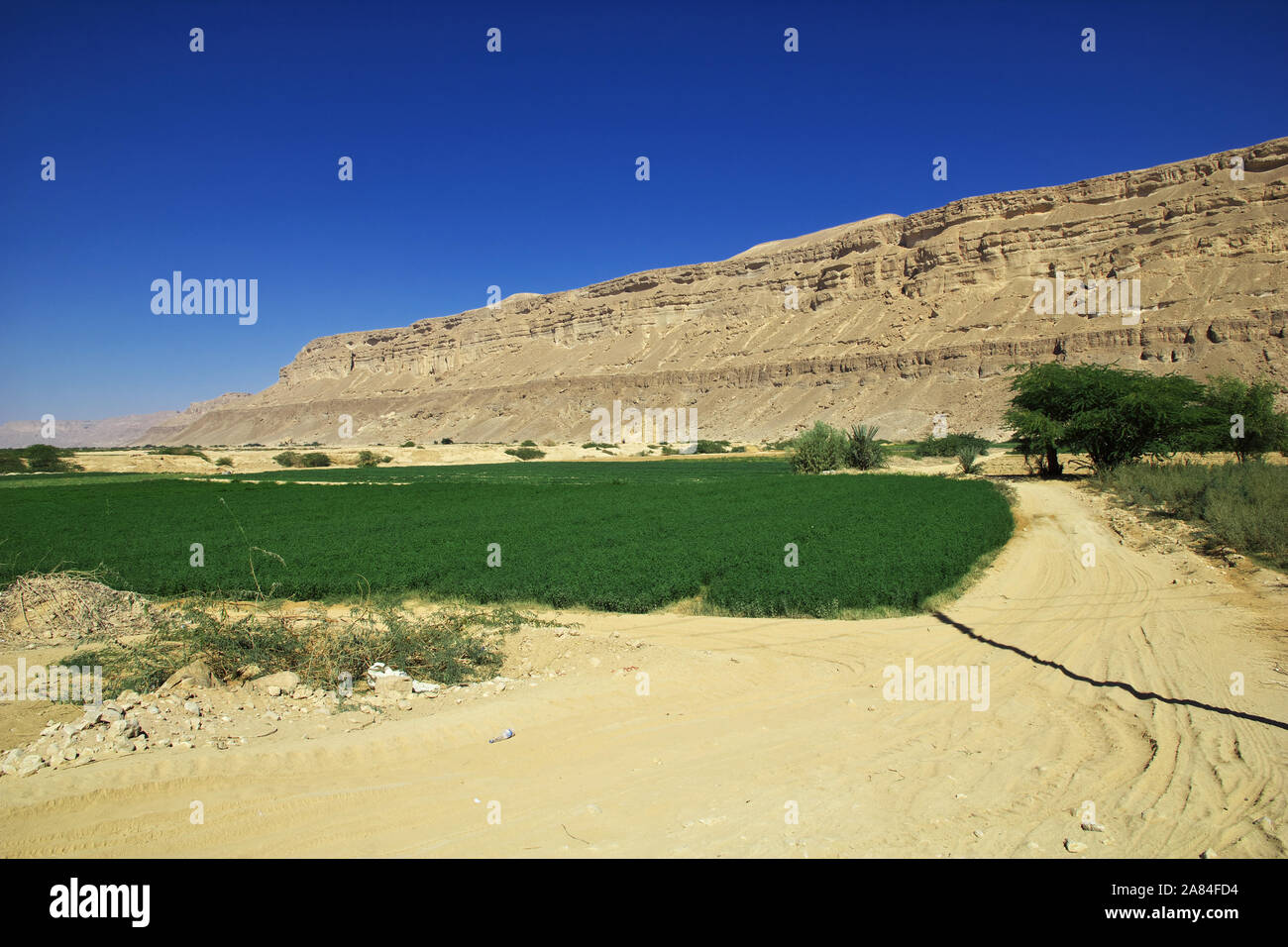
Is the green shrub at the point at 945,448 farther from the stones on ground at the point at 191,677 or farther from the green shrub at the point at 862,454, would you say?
the stones on ground at the point at 191,677

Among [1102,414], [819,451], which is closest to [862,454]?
[819,451]

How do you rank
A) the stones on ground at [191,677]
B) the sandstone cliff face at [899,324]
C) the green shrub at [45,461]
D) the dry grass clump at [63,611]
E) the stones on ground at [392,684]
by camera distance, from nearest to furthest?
the stones on ground at [191,677], the stones on ground at [392,684], the dry grass clump at [63,611], the green shrub at [45,461], the sandstone cliff face at [899,324]

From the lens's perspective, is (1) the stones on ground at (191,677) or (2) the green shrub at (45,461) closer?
(1) the stones on ground at (191,677)

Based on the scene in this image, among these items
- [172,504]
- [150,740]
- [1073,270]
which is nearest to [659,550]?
[150,740]

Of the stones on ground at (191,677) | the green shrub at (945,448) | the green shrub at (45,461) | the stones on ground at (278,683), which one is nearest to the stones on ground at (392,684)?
the stones on ground at (278,683)
